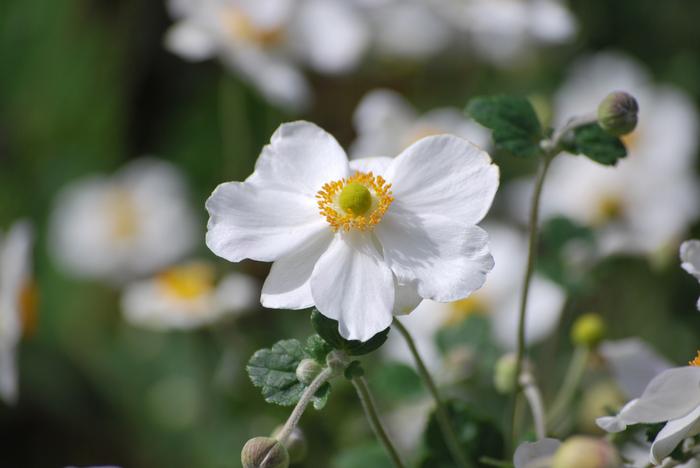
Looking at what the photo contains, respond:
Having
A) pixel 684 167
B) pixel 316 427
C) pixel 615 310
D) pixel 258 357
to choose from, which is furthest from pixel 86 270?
pixel 258 357

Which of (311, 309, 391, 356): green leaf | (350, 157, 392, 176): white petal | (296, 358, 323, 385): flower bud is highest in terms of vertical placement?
(350, 157, 392, 176): white petal

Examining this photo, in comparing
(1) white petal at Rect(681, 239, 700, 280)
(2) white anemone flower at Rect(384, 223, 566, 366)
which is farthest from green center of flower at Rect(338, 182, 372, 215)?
(2) white anemone flower at Rect(384, 223, 566, 366)

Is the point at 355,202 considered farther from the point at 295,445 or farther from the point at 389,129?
the point at 389,129

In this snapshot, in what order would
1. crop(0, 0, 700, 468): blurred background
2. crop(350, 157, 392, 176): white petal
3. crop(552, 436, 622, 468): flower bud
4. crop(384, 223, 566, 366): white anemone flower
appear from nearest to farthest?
crop(552, 436, 622, 468): flower bud, crop(350, 157, 392, 176): white petal, crop(384, 223, 566, 366): white anemone flower, crop(0, 0, 700, 468): blurred background

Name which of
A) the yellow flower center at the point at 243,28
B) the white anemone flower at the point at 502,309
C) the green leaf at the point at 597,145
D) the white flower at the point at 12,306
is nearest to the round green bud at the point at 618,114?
the green leaf at the point at 597,145

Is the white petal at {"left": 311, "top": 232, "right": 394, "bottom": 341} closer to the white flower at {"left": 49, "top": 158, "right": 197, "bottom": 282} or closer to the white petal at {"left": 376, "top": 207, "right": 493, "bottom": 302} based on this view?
the white petal at {"left": 376, "top": 207, "right": 493, "bottom": 302}

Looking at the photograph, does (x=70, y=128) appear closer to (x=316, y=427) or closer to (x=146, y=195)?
(x=146, y=195)
